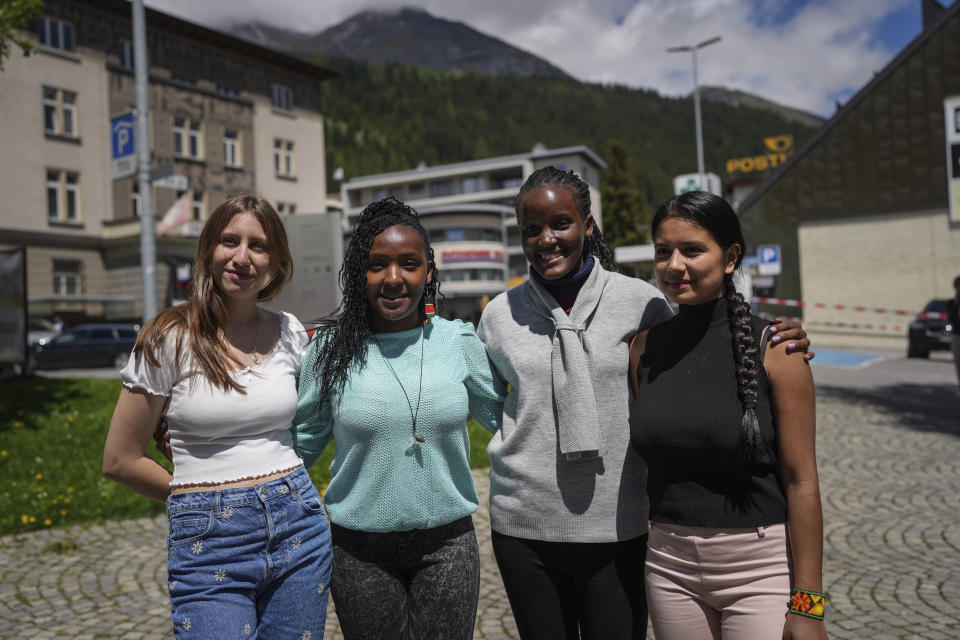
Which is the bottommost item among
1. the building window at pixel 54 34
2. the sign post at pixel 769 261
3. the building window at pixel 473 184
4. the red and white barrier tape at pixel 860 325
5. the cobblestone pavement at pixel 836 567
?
the cobblestone pavement at pixel 836 567

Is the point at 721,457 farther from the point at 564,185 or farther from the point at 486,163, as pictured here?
the point at 486,163

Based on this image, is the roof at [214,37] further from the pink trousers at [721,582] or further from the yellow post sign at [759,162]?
the yellow post sign at [759,162]

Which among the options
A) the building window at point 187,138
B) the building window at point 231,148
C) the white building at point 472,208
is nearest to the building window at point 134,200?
the building window at point 187,138

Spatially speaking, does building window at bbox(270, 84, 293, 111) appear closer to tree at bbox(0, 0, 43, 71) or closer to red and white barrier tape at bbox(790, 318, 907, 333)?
red and white barrier tape at bbox(790, 318, 907, 333)

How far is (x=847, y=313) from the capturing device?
27641mm

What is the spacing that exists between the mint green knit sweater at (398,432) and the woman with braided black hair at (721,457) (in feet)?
1.95

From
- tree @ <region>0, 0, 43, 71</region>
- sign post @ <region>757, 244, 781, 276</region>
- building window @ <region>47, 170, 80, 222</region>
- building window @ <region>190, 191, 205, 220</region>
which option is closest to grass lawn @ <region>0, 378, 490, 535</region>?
tree @ <region>0, 0, 43, 71</region>

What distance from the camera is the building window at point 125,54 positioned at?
109ft

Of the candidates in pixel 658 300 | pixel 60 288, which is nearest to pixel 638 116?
pixel 60 288

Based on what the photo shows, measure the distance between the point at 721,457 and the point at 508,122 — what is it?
148m

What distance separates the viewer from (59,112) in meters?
31.0

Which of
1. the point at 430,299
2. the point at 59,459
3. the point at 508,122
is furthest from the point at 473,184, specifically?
the point at 430,299

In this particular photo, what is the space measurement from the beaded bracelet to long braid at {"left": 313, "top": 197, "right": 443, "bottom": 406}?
1.46m

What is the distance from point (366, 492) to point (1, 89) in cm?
3393
